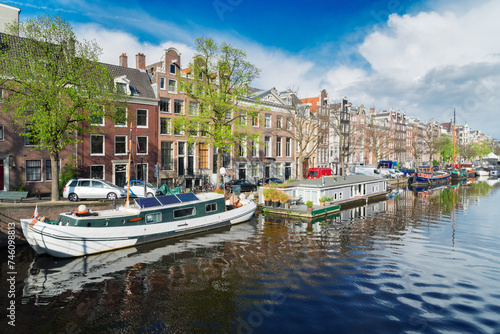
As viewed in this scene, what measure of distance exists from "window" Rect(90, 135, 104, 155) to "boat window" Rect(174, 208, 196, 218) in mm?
16144

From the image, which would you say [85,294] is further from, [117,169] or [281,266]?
[117,169]

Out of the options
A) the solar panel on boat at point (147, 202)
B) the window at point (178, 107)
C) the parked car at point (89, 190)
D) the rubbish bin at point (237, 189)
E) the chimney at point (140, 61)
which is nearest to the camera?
the solar panel on boat at point (147, 202)

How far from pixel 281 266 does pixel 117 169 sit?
82.9 ft

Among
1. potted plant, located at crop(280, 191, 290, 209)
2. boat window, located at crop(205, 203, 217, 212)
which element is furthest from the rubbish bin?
boat window, located at crop(205, 203, 217, 212)

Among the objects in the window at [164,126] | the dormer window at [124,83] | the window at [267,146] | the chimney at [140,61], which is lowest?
the window at [267,146]

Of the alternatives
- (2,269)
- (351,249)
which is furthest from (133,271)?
(351,249)

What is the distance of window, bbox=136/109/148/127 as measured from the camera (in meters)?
37.5

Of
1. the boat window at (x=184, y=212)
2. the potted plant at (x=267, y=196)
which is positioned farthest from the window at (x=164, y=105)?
the boat window at (x=184, y=212)

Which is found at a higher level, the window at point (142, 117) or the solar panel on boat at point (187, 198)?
the window at point (142, 117)

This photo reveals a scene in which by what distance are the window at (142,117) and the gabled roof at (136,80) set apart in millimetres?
1874

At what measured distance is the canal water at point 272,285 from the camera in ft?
39.9

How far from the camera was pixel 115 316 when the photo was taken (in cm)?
1269

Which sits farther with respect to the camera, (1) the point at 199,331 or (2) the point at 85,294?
(2) the point at 85,294

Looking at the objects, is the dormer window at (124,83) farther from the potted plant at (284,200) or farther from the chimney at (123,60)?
the potted plant at (284,200)
